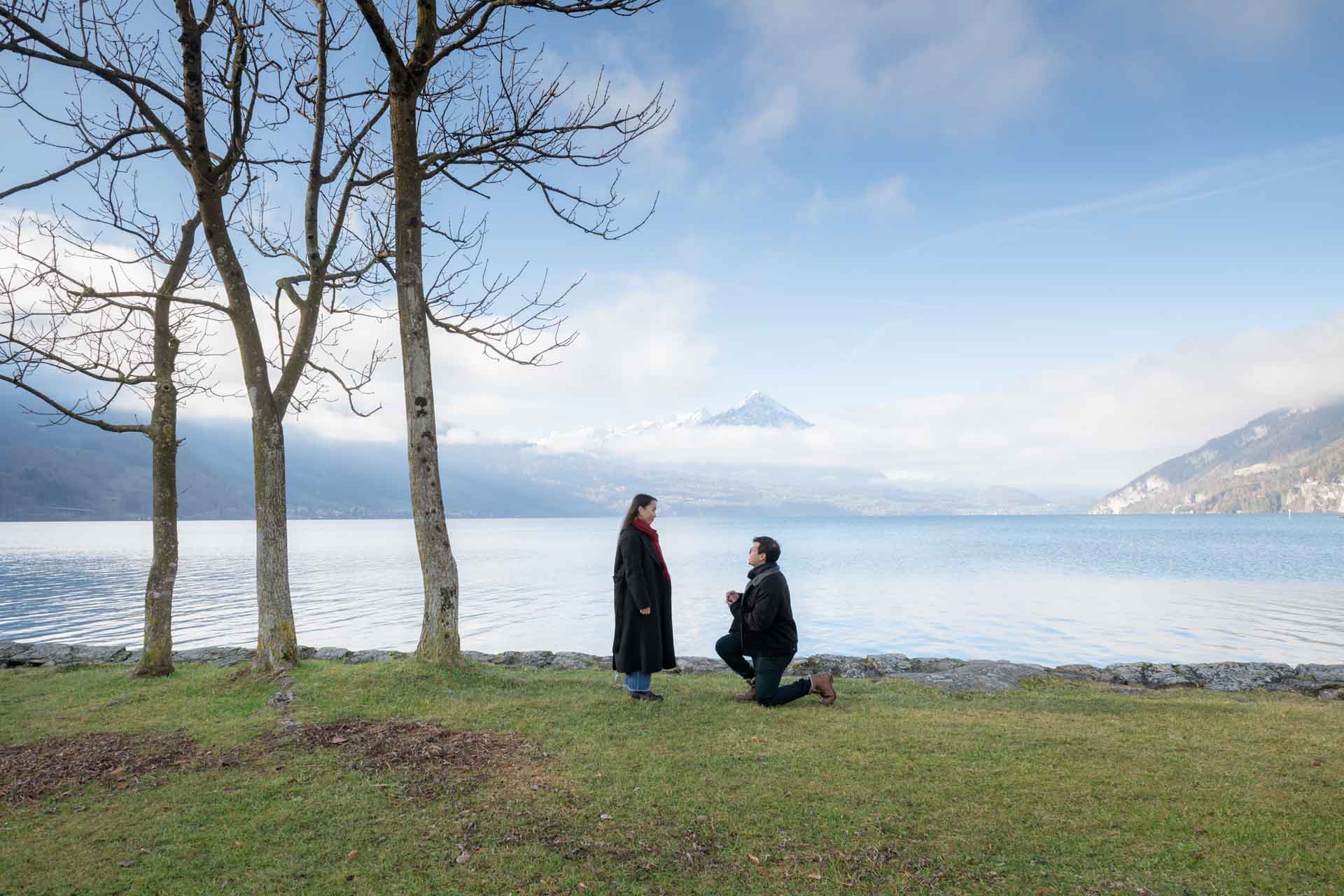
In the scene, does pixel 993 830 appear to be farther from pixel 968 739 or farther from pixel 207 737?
pixel 207 737

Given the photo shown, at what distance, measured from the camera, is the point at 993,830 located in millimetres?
5359

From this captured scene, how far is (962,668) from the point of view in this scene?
12859 mm

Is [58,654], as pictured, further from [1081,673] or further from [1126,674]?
[1126,674]

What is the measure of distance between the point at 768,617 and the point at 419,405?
5.72 metres

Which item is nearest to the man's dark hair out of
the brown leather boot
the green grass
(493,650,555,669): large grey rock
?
the brown leather boot

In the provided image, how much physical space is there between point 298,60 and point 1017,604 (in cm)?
3500

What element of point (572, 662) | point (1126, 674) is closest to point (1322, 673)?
point (1126, 674)

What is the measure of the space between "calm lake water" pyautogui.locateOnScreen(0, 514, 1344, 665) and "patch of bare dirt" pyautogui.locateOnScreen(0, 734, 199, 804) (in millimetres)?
16733

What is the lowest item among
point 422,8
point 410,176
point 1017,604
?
point 1017,604

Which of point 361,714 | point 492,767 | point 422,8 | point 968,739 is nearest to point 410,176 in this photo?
point 422,8

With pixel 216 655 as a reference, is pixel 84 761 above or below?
above

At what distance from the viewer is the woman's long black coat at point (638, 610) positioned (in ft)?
30.7

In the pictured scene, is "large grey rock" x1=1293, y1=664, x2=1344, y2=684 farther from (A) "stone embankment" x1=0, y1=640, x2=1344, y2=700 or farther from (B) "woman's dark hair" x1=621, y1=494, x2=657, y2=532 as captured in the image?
(B) "woman's dark hair" x1=621, y1=494, x2=657, y2=532

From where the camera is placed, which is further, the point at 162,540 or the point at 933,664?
the point at 933,664
